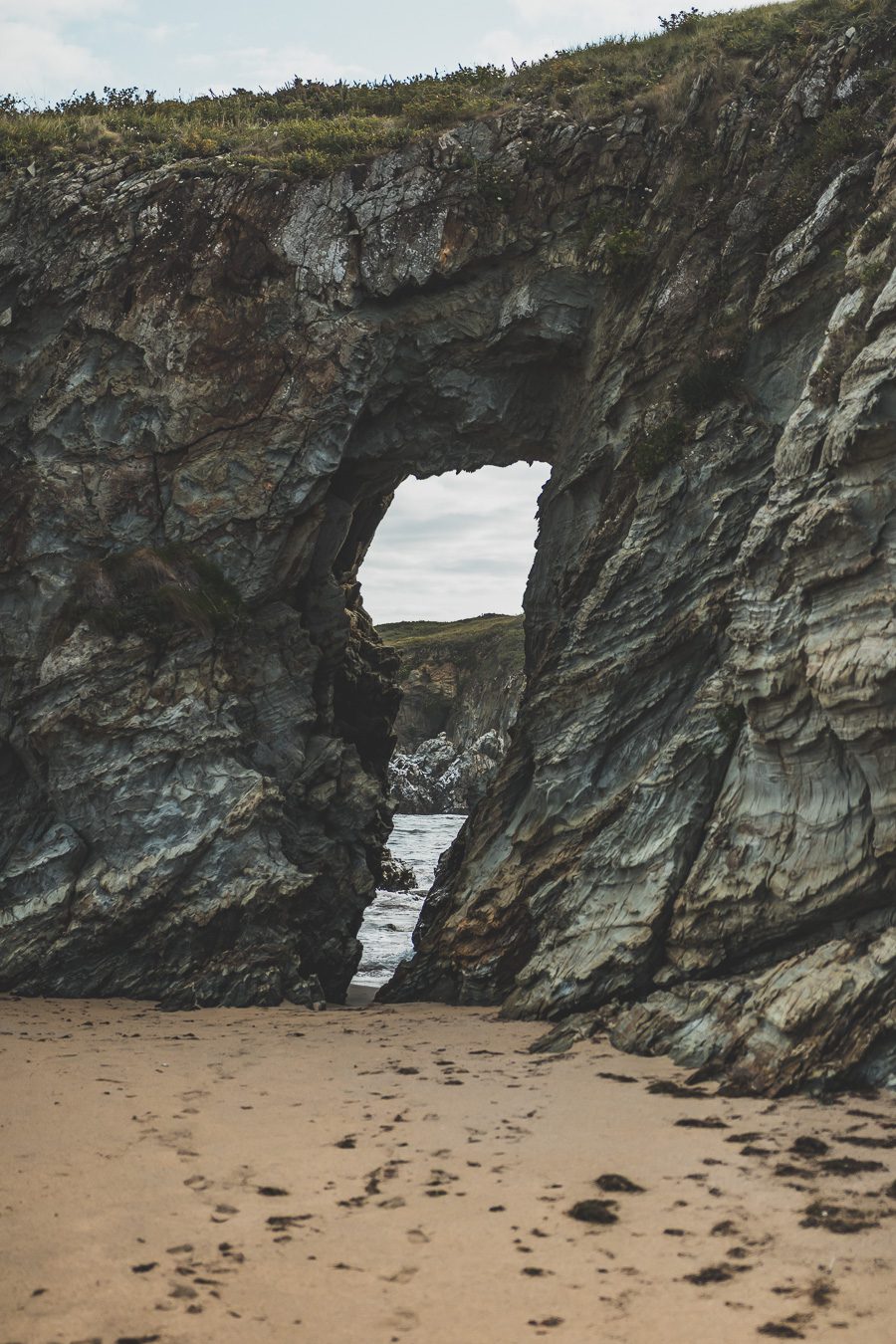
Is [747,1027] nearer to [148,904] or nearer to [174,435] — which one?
[148,904]

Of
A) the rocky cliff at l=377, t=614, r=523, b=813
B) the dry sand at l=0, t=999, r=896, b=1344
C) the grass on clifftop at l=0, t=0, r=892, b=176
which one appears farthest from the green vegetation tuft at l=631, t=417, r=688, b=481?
the rocky cliff at l=377, t=614, r=523, b=813

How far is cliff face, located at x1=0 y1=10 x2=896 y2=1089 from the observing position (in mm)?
15758

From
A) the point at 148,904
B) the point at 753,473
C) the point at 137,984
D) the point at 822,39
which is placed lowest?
the point at 137,984

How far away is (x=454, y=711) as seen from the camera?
298ft

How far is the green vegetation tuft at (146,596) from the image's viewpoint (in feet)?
68.6

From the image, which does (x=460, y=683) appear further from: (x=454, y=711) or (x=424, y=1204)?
(x=424, y=1204)

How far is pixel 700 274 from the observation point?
2003 cm

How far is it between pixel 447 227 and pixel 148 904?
45.2 feet

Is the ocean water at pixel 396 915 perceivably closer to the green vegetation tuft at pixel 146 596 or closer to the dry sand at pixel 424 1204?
the green vegetation tuft at pixel 146 596

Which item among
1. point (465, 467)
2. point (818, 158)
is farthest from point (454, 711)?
point (818, 158)

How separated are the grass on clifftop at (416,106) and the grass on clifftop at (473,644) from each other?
62927 mm

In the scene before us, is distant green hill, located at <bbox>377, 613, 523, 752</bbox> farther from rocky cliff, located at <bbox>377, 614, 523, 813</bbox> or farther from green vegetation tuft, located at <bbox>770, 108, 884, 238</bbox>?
green vegetation tuft, located at <bbox>770, 108, 884, 238</bbox>

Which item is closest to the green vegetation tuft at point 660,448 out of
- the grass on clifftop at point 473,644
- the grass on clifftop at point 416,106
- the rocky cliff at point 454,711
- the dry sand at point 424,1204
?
the grass on clifftop at point 416,106

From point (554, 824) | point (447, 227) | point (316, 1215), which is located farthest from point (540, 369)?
point (316, 1215)
